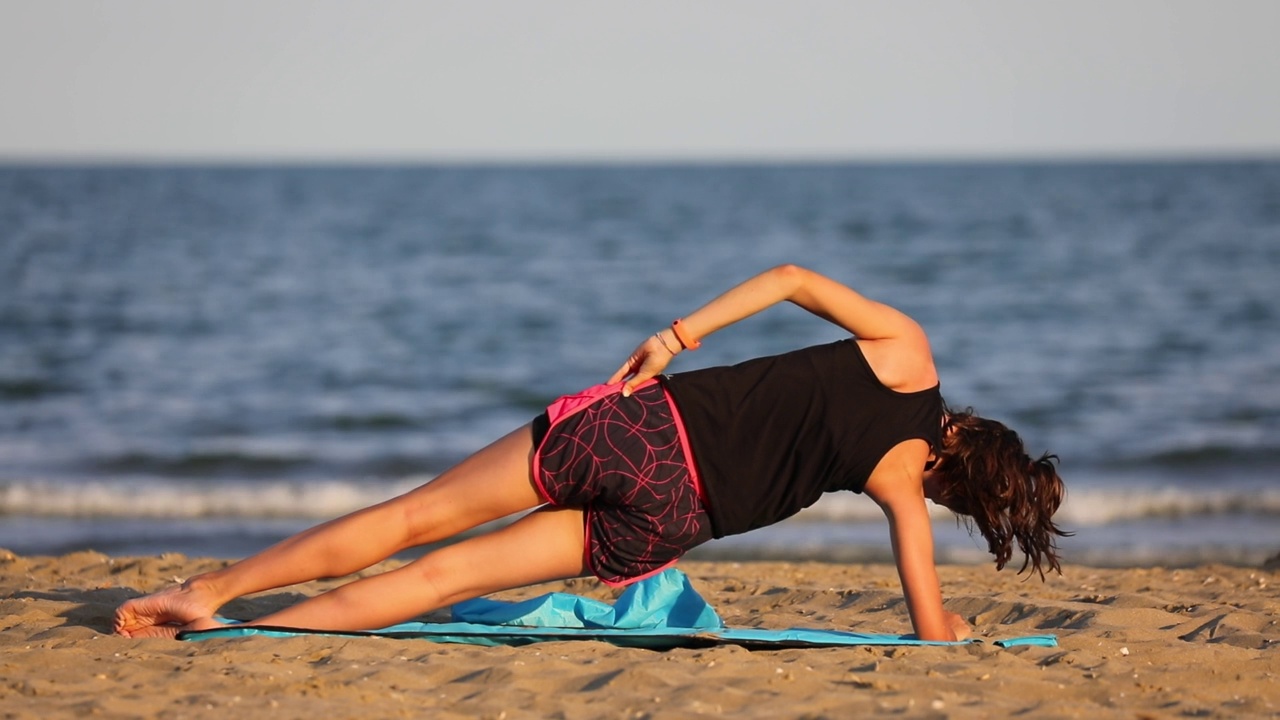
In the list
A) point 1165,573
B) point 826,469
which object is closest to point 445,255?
point 1165,573

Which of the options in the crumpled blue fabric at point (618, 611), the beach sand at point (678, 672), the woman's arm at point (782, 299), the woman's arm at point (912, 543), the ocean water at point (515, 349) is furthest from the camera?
the ocean water at point (515, 349)

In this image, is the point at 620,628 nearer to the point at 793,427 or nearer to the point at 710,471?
the point at 710,471

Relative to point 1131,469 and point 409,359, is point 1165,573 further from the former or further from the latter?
point 409,359

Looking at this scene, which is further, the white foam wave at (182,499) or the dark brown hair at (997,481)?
the white foam wave at (182,499)

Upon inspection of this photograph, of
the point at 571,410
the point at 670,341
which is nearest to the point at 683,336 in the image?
the point at 670,341

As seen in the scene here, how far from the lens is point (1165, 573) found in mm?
6211

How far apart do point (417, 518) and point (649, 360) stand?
88 centimetres

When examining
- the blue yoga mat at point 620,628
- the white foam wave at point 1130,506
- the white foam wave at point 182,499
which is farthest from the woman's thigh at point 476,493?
the white foam wave at point 182,499

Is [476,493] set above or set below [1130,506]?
above

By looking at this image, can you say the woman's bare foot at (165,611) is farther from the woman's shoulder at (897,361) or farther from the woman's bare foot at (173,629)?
the woman's shoulder at (897,361)

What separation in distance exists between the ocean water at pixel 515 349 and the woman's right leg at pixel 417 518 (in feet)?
12.9

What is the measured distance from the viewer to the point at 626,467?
3.85 m

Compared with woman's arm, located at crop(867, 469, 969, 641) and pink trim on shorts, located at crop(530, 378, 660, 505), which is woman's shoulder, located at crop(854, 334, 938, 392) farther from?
pink trim on shorts, located at crop(530, 378, 660, 505)

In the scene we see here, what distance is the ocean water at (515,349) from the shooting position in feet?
28.5
